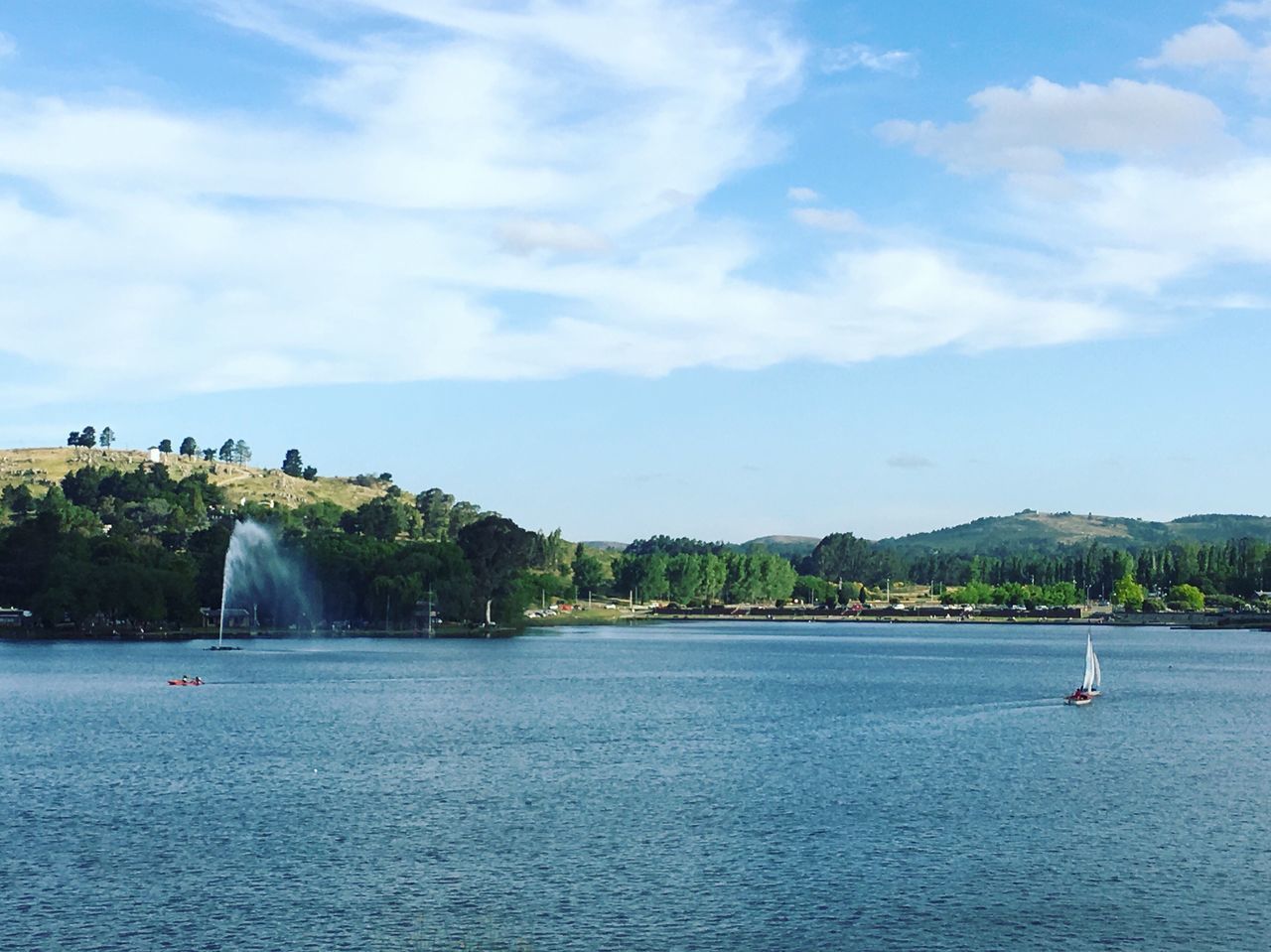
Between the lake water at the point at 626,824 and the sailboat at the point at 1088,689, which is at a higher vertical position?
the sailboat at the point at 1088,689

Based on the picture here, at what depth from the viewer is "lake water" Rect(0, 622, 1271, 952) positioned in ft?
147

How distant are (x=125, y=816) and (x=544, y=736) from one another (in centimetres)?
3675

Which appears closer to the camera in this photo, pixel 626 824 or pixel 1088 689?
pixel 626 824

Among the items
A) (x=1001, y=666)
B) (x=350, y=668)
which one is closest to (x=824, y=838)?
(x=350, y=668)

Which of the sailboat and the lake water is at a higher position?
the sailboat

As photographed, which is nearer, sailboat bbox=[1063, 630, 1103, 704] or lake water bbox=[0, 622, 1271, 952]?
lake water bbox=[0, 622, 1271, 952]

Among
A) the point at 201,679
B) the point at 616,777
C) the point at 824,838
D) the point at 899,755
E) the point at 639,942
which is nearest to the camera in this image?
the point at 639,942

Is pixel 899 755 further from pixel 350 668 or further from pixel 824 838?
pixel 350 668

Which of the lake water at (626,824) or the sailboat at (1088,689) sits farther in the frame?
the sailboat at (1088,689)

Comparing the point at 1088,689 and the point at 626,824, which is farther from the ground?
the point at 1088,689

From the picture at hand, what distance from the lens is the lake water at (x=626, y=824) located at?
147 feet

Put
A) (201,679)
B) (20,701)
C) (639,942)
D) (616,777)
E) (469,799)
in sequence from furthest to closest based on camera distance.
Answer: (201,679) → (20,701) → (616,777) → (469,799) → (639,942)

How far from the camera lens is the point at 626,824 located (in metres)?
61.3

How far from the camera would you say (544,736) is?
95125 millimetres
